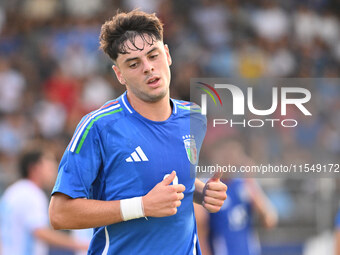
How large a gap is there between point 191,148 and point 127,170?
0.47 m

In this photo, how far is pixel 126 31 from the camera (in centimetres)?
371

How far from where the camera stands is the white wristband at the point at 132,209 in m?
3.32

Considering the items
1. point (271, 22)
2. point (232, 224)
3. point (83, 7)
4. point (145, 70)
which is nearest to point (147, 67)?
point (145, 70)

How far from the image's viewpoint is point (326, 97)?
895 cm

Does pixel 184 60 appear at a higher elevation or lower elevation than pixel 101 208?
higher

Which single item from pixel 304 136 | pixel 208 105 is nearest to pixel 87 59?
pixel 304 136

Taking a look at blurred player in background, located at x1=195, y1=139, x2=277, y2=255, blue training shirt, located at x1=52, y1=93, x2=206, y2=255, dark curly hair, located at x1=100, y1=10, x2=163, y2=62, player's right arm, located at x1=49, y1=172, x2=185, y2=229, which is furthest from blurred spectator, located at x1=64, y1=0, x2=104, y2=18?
player's right arm, located at x1=49, y1=172, x2=185, y2=229

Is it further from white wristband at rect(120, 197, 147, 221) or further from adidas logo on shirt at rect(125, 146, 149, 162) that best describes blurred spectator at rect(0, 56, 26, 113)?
white wristband at rect(120, 197, 147, 221)

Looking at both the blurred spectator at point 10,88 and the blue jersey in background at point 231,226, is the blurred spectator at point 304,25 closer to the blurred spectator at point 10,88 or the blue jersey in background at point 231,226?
the blurred spectator at point 10,88

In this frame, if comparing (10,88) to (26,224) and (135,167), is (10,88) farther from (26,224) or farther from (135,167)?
(135,167)

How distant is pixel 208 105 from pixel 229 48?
918cm

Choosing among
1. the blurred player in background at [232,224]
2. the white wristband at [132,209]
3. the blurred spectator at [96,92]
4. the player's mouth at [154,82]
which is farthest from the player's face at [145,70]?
the blurred spectator at [96,92]

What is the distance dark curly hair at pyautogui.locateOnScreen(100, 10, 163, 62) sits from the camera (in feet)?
12.0

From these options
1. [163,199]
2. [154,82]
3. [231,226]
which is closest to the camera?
[163,199]
